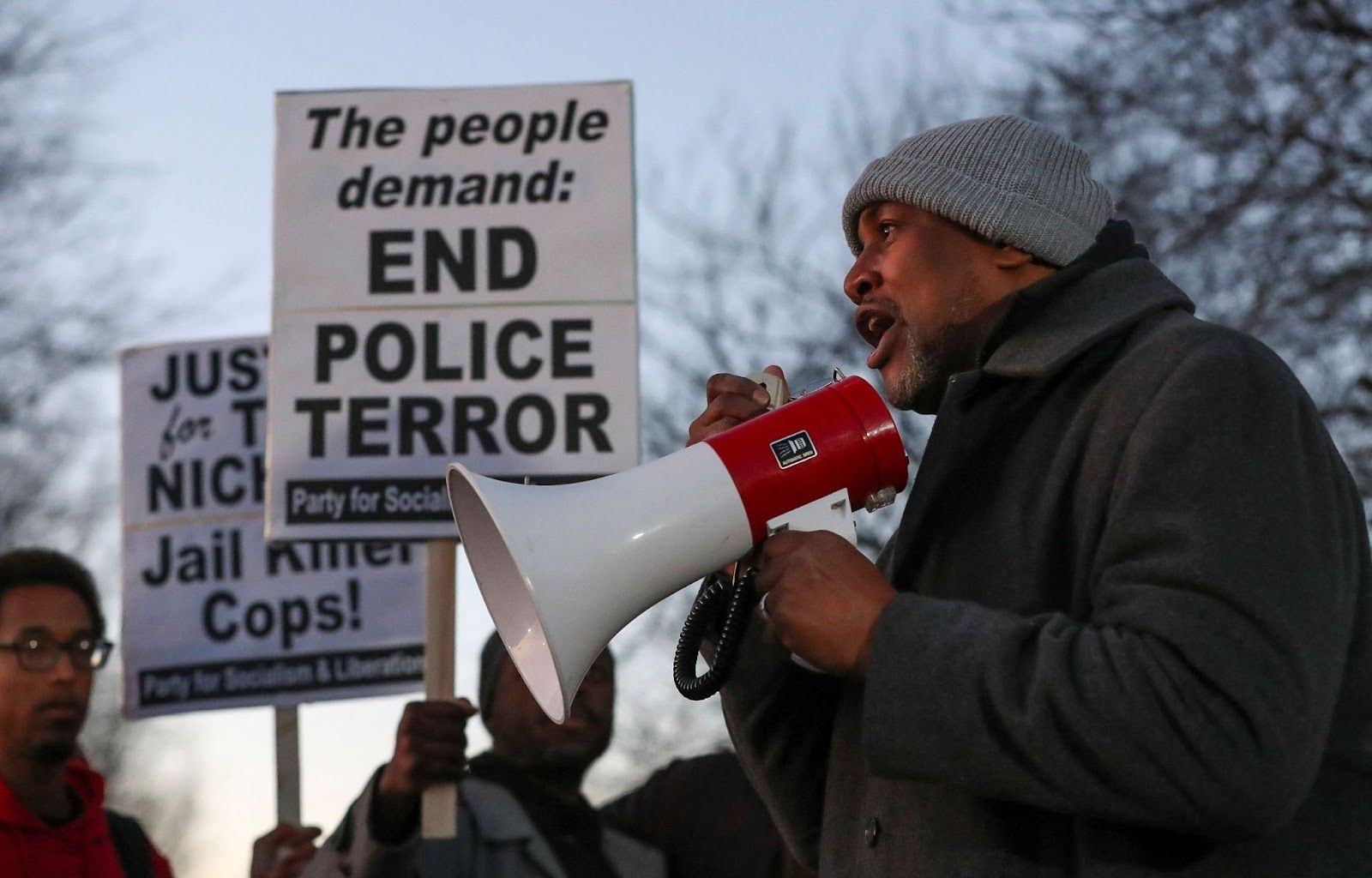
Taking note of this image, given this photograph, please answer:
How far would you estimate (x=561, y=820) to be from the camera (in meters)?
4.70

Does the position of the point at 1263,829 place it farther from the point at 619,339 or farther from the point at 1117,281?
the point at 619,339

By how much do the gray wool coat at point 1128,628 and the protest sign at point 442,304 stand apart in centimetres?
245

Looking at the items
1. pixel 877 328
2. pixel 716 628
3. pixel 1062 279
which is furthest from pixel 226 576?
pixel 1062 279

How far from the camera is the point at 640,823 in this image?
4996 mm

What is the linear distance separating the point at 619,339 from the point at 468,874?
1393mm

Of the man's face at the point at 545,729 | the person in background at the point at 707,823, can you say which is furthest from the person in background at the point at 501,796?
the person in background at the point at 707,823

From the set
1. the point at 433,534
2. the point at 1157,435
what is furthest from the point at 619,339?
Result: the point at 1157,435

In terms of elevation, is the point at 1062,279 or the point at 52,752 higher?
the point at 1062,279

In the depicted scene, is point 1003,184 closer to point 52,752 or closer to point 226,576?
point 52,752

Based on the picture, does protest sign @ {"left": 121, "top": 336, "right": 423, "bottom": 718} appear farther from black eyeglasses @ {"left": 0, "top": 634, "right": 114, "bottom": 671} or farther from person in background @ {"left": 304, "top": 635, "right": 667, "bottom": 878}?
black eyeglasses @ {"left": 0, "top": 634, "right": 114, "bottom": 671}

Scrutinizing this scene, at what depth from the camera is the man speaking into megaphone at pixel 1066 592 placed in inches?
72.0

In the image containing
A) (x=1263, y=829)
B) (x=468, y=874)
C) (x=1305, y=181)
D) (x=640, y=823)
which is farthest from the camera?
(x=1305, y=181)

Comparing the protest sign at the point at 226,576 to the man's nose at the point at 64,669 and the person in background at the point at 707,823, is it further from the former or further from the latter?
the man's nose at the point at 64,669

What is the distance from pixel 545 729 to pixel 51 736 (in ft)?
4.14
